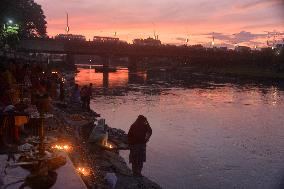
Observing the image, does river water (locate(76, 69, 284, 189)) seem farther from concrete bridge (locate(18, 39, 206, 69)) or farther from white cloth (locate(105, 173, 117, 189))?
concrete bridge (locate(18, 39, 206, 69))

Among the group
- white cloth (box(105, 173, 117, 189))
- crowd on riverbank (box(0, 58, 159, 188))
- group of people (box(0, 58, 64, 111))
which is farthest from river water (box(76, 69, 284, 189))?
group of people (box(0, 58, 64, 111))

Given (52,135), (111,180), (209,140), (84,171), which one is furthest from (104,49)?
(84,171)

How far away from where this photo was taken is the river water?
1803 cm

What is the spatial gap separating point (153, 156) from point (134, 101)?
29.0m

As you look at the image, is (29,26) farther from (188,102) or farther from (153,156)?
(153,156)

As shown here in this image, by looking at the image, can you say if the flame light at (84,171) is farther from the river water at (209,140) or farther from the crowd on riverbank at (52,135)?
the river water at (209,140)

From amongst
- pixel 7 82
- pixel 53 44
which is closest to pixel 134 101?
pixel 7 82

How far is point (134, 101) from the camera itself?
49969 mm

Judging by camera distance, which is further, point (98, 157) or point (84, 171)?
point (98, 157)

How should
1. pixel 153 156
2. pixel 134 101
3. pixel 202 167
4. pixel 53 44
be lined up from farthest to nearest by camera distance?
pixel 53 44
pixel 134 101
pixel 153 156
pixel 202 167

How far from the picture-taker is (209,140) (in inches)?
1061

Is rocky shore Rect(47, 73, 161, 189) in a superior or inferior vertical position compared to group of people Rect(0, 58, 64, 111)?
inferior

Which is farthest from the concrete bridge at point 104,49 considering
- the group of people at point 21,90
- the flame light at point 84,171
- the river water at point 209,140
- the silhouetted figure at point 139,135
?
the flame light at point 84,171

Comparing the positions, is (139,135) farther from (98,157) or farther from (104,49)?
(104,49)
